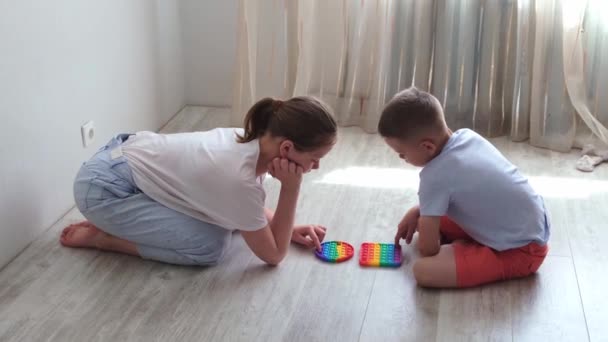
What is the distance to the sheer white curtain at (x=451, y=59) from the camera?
2.96 m

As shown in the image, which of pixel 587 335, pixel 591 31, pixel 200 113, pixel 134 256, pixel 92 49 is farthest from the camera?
pixel 200 113

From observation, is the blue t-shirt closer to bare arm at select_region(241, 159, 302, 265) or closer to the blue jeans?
bare arm at select_region(241, 159, 302, 265)

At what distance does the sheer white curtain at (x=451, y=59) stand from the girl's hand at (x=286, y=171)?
1.16 metres

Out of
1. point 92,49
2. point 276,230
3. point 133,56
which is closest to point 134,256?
point 276,230

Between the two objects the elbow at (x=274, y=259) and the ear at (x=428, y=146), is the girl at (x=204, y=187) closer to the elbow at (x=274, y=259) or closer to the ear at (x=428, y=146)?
the elbow at (x=274, y=259)

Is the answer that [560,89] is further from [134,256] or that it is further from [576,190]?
[134,256]

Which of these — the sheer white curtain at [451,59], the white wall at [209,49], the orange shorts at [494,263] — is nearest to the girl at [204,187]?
the orange shorts at [494,263]

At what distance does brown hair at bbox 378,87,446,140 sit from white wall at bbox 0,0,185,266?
3.37 feet

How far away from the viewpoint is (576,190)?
2.65 metres

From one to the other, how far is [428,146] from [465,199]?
0.17m

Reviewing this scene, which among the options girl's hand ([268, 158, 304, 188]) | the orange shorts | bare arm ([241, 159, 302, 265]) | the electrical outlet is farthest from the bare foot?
the orange shorts

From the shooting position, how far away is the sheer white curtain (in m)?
2.96

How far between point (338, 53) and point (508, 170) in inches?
51.4

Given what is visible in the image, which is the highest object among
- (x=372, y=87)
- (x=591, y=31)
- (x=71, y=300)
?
(x=591, y=31)
